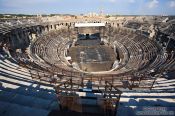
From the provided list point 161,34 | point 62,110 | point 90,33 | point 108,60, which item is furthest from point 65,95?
point 90,33

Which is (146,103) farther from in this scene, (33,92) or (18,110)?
(33,92)

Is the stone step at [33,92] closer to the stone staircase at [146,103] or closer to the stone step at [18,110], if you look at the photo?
the stone step at [18,110]

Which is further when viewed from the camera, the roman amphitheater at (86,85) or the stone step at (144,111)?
the roman amphitheater at (86,85)

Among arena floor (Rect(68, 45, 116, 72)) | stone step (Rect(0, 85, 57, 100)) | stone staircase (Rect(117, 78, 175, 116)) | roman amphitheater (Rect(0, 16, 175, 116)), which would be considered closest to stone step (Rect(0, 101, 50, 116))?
roman amphitheater (Rect(0, 16, 175, 116))

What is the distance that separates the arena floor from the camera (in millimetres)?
54656

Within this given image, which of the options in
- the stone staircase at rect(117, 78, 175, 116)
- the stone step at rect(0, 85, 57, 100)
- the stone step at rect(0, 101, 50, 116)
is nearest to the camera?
the stone step at rect(0, 101, 50, 116)

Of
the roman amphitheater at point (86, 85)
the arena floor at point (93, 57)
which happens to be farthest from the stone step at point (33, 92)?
the arena floor at point (93, 57)

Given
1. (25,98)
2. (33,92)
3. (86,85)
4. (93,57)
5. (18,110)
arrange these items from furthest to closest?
(93,57) < (86,85) < (33,92) < (25,98) < (18,110)

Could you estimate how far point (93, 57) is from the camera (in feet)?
213

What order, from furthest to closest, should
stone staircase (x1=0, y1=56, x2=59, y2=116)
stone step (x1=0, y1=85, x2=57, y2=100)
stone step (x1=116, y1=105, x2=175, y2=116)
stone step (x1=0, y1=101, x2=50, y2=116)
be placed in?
stone step (x1=0, y1=85, x2=57, y2=100) < stone staircase (x1=0, y1=56, x2=59, y2=116) < stone step (x1=116, y1=105, x2=175, y2=116) < stone step (x1=0, y1=101, x2=50, y2=116)

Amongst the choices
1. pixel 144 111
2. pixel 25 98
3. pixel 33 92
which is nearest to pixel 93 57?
pixel 33 92

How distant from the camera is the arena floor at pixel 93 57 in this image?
54656mm

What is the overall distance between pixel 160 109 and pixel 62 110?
24.9 ft

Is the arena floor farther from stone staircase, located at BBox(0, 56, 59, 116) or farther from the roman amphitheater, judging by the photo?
stone staircase, located at BBox(0, 56, 59, 116)
